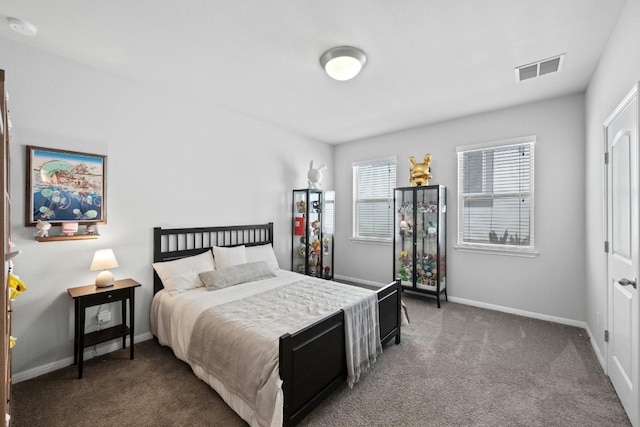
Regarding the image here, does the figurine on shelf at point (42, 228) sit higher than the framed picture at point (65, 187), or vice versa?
the framed picture at point (65, 187)

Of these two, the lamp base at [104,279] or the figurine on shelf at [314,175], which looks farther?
the figurine on shelf at [314,175]

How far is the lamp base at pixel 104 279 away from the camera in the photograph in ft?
8.43

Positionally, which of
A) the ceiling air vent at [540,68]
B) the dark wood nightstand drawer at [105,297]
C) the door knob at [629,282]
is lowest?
the dark wood nightstand drawer at [105,297]

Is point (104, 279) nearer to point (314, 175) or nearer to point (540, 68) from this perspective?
point (314, 175)

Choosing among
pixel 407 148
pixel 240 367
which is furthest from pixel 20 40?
pixel 407 148

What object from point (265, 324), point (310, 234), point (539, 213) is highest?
point (539, 213)

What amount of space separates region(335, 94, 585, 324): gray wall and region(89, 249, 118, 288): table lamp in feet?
13.8

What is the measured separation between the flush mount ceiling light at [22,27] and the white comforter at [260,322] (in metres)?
2.40

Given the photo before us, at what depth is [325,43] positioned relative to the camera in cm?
229

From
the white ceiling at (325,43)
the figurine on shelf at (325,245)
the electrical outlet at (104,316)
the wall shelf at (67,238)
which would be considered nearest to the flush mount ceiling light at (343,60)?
the white ceiling at (325,43)

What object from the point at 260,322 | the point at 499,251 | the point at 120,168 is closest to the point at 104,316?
the point at 120,168

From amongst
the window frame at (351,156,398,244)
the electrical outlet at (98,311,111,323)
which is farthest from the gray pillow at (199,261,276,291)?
the window frame at (351,156,398,244)

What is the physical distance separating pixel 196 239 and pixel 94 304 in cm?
121

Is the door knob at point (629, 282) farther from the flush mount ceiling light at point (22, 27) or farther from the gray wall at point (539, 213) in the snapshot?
the flush mount ceiling light at point (22, 27)
